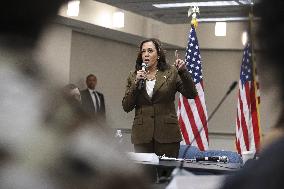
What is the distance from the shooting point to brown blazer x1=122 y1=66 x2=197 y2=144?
2.21 meters

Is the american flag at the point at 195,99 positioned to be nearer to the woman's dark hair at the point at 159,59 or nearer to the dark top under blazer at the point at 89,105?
the woman's dark hair at the point at 159,59

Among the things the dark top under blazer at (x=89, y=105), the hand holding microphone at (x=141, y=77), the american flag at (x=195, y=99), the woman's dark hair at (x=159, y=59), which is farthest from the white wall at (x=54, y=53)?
the american flag at (x=195, y=99)

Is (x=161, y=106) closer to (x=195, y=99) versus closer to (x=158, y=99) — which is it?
(x=158, y=99)

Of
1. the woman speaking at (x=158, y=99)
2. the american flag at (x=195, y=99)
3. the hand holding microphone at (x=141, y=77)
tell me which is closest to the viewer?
the hand holding microphone at (x=141, y=77)

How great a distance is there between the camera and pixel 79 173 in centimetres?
31

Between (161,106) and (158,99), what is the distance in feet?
→ 0.12

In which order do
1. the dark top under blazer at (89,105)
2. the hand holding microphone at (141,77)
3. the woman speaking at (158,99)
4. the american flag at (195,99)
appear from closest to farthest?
the dark top under blazer at (89,105) → the hand holding microphone at (141,77) → the woman speaking at (158,99) → the american flag at (195,99)

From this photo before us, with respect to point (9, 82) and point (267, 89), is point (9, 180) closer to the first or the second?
point (9, 82)

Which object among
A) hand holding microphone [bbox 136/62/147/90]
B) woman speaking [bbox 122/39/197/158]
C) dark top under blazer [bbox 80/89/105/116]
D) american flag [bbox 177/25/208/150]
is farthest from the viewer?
american flag [bbox 177/25/208/150]

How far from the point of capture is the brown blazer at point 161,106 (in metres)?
2.21

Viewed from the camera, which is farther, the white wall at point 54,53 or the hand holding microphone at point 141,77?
the hand holding microphone at point 141,77

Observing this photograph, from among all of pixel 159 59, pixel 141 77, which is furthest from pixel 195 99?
pixel 141 77

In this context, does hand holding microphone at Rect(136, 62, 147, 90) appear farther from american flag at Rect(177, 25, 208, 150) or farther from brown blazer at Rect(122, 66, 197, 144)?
american flag at Rect(177, 25, 208, 150)

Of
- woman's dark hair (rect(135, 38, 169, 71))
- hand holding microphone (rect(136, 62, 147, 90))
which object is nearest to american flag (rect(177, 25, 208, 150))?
woman's dark hair (rect(135, 38, 169, 71))
